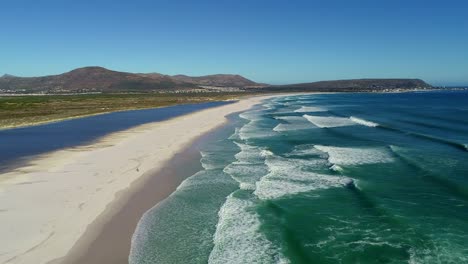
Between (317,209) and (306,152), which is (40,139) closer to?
A: (306,152)

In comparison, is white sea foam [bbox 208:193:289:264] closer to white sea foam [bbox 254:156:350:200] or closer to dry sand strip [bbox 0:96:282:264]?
white sea foam [bbox 254:156:350:200]

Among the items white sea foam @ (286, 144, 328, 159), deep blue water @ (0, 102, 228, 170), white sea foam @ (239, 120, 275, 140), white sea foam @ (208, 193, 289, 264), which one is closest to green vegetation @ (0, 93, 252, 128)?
deep blue water @ (0, 102, 228, 170)

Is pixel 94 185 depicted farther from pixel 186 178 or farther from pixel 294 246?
pixel 294 246

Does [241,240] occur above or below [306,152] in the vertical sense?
above

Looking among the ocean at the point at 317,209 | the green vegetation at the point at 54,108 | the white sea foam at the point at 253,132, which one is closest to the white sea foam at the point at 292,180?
the ocean at the point at 317,209

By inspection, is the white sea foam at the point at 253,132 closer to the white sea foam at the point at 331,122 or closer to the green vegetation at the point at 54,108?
the white sea foam at the point at 331,122

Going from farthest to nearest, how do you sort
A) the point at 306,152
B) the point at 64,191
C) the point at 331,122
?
the point at 331,122
the point at 306,152
the point at 64,191

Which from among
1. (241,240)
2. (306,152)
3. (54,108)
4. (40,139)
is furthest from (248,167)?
(54,108)
